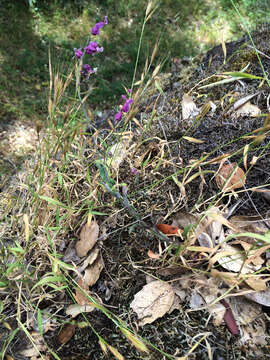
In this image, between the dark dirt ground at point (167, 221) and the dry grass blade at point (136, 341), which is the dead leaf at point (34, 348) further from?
the dry grass blade at point (136, 341)

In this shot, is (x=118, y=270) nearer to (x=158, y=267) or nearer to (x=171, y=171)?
(x=158, y=267)

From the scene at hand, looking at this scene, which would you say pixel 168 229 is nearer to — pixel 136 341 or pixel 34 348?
pixel 136 341

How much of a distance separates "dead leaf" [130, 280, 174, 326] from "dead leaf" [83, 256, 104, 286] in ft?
Answer: 0.63

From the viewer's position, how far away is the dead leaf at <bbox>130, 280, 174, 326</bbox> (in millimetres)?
1104

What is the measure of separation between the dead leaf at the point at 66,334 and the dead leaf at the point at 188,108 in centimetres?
122

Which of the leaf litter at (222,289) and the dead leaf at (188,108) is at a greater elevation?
the dead leaf at (188,108)

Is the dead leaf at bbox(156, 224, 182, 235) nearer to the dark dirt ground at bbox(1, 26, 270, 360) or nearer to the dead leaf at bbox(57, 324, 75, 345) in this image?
the dark dirt ground at bbox(1, 26, 270, 360)

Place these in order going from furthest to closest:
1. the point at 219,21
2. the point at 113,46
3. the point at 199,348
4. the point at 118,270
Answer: the point at 219,21
the point at 113,46
the point at 118,270
the point at 199,348

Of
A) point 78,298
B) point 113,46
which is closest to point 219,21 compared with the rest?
point 113,46

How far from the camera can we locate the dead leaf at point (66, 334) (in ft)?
3.77

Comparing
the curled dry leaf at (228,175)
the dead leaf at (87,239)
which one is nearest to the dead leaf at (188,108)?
A: the curled dry leaf at (228,175)

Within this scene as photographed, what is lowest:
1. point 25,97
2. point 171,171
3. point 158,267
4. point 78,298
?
point 25,97

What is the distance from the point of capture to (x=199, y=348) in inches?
39.4

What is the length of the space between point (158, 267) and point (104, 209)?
390mm
